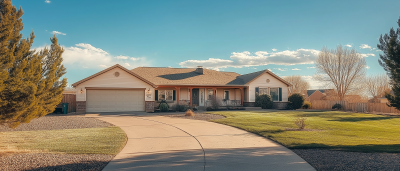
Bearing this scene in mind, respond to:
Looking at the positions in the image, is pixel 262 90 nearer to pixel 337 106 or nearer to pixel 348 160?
pixel 337 106

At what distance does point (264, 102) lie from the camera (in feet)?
94.7

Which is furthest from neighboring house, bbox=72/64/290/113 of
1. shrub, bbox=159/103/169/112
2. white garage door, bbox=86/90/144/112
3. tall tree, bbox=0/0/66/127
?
tall tree, bbox=0/0/66/127

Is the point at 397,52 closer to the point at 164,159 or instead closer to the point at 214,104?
the point at 164,159

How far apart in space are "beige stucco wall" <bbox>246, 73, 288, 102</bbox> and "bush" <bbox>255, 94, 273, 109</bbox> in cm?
102

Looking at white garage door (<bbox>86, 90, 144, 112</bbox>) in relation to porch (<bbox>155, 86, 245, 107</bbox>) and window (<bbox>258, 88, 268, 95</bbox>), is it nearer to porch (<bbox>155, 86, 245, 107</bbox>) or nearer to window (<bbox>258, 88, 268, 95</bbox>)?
porch (<bbox>155, 86, 245, 107</bbox>)

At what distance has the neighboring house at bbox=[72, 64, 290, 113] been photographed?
23562mm

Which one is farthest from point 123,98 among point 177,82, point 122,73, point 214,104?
point 214,104

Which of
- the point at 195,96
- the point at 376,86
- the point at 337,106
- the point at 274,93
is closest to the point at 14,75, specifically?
the point at 195,96

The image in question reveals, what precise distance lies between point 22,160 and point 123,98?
17.7 meters

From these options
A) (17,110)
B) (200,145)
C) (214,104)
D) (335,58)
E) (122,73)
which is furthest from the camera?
(335,58)

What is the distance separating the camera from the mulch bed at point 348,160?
6258 millimetres

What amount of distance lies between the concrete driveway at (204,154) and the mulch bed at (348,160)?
1.11ft

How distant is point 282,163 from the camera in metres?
6.72

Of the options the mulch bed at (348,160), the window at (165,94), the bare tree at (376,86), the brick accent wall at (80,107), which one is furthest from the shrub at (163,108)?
the bare tree at (376,86)
